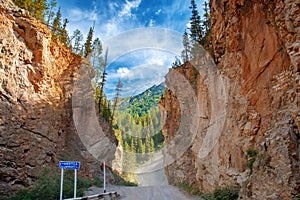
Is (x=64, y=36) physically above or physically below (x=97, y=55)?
below

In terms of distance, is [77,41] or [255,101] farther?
[77,41]

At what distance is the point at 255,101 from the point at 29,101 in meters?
13.8

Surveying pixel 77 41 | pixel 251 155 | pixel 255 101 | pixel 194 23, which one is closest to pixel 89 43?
pixel 77 41

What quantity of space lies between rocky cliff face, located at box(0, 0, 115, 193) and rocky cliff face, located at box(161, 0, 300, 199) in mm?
11196

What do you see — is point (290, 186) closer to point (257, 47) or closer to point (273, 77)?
point (273, 77)

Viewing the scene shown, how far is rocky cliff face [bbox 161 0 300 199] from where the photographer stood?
632 cm

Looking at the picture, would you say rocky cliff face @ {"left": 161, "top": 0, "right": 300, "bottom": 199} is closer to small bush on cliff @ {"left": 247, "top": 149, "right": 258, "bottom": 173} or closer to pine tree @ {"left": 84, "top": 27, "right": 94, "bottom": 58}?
small bush on cliff @ {"left": 247, "top": 149, "right": 258, "bottom": 173}

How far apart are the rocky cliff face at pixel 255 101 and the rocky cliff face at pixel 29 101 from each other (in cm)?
1120

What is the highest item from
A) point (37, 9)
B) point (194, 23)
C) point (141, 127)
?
point (194, 23)

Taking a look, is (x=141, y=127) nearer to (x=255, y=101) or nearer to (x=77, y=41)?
(x=77, y=41)

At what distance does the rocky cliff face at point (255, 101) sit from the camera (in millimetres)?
6316

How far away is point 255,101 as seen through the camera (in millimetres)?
9273

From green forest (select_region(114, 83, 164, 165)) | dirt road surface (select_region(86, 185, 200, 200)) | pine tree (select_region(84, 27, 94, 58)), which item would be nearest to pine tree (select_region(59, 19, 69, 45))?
pine tree (select_region(84, 27, 94, 58))

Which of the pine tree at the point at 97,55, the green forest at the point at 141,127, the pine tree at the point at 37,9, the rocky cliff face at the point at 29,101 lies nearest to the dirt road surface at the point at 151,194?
the rocky cliff face at the point at 29,101
